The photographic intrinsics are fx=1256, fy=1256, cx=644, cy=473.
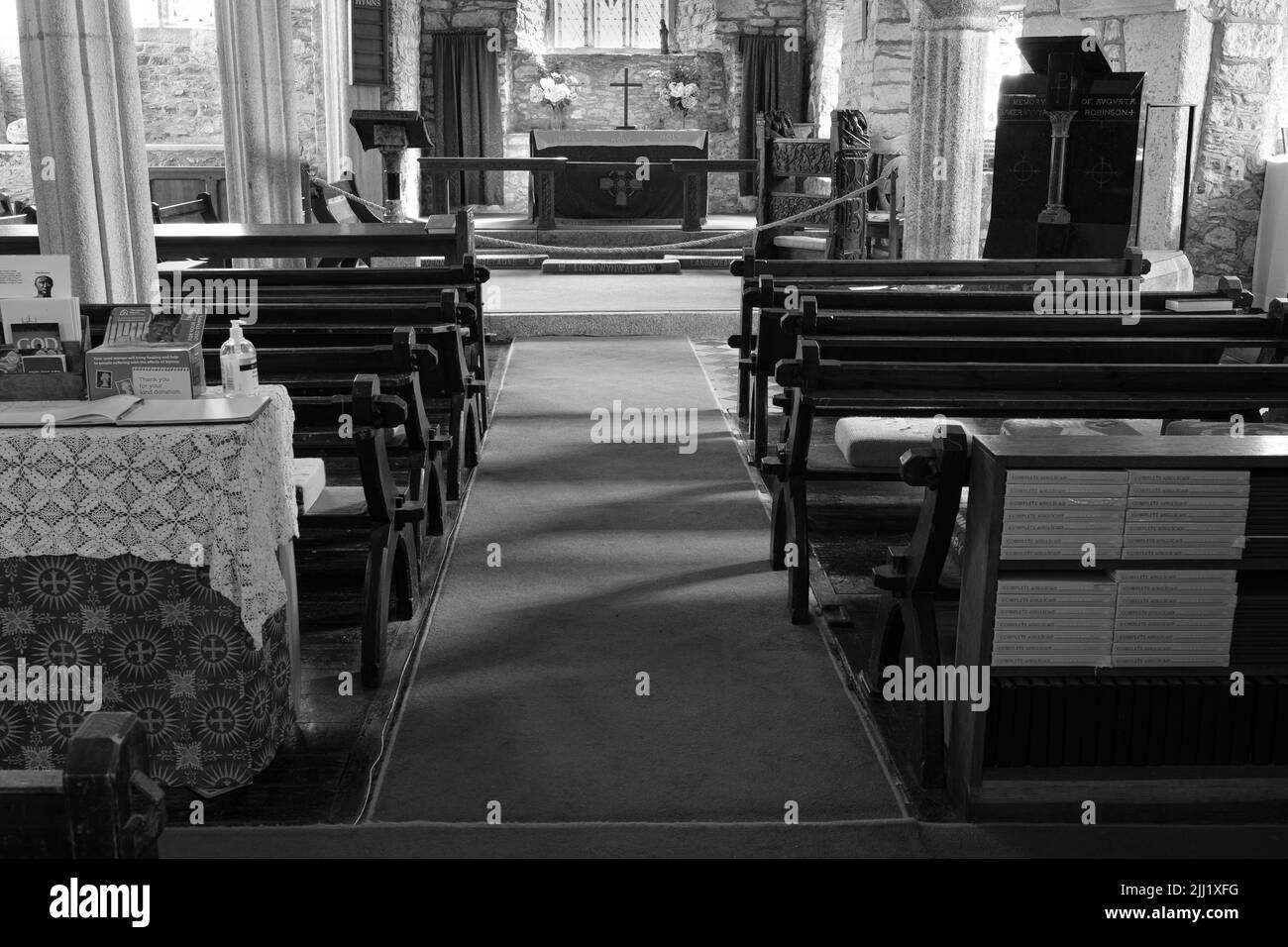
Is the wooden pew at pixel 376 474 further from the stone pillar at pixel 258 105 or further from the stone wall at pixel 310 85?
the stone wall at pixel 310 85

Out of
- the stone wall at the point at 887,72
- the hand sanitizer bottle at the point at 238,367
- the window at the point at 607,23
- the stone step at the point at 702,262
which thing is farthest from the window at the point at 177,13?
the hand sanitizer bottle at the point at 238,367

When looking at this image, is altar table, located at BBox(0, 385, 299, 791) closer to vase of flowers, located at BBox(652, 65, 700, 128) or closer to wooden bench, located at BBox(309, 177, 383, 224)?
wooden bench, located at BBox(309, 177, 383, 224)

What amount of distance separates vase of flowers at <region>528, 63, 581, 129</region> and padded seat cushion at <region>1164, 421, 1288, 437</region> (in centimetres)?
1125

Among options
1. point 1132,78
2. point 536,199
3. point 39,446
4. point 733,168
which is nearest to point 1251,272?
point 1132,78

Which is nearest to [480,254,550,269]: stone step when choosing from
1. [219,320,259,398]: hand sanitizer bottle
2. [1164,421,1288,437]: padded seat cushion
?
[1164,421,1288,437]: padded seat cushion

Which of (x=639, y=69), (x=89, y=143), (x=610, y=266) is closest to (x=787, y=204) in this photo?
(x=610, y=266)

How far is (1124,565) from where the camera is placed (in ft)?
7.89

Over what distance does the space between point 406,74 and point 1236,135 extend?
28.5 feet

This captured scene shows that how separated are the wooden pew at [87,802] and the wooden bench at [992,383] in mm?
2555

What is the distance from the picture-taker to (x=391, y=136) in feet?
29.7

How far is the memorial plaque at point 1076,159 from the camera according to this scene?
662cm

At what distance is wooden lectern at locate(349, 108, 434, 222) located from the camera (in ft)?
29.1
